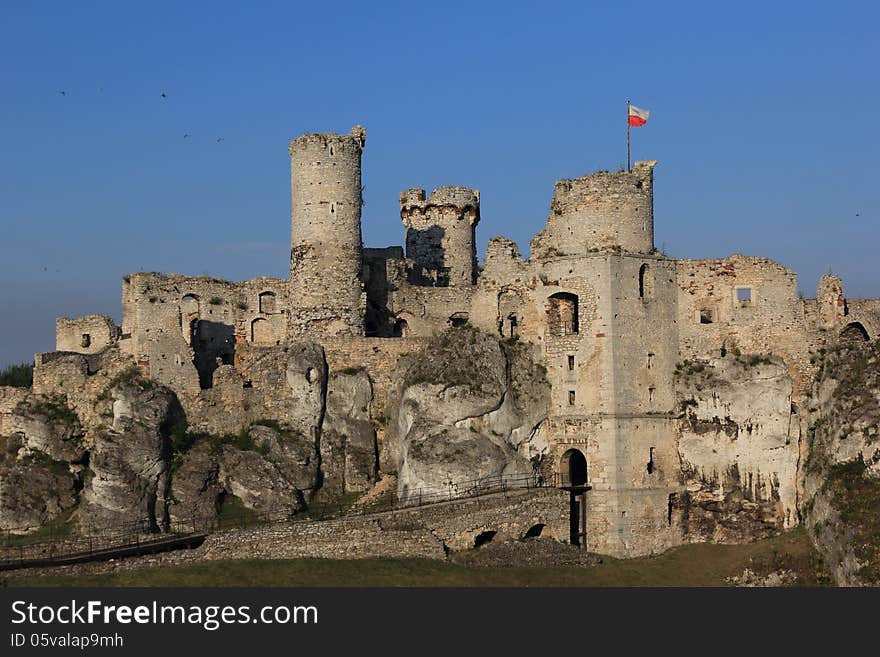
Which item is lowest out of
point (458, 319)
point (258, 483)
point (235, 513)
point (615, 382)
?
point (235, 513)

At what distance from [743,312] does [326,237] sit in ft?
58.2

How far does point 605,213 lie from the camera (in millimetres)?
75500

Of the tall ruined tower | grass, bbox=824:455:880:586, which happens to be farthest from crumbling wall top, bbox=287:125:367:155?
grass, bbox=824:455:880:586

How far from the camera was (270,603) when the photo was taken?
5419cm

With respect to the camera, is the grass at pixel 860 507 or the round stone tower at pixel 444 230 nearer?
the grass at pixel 860 507

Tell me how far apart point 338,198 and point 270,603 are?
2658cm

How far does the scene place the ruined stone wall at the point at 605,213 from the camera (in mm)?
75375

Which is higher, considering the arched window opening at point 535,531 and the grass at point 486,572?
the arched window opening at point 535,531

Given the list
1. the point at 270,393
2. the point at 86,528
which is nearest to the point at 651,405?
the point at 270,393

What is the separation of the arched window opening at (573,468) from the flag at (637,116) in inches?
→ 565

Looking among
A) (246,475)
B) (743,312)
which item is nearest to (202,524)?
(246,475)

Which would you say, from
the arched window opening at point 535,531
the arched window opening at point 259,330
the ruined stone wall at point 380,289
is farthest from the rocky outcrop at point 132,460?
the arched window opening at point 535,531

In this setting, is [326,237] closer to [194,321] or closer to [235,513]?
[194,321]

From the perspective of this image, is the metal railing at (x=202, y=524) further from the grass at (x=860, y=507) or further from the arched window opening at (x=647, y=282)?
the grass at (x=860, y=507)
